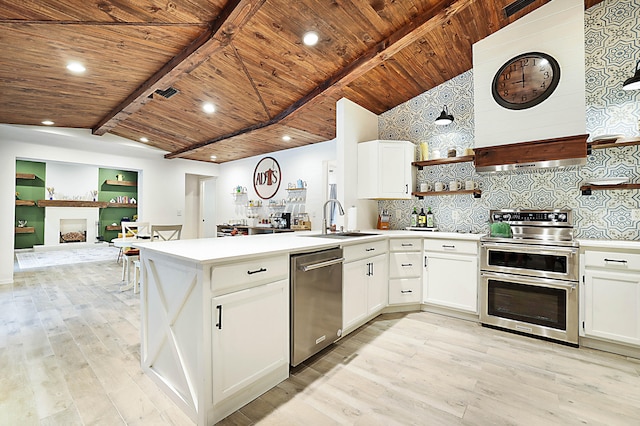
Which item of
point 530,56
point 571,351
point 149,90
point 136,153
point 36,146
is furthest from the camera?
point 136,153

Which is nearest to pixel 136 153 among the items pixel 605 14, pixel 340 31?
pixel 340 31

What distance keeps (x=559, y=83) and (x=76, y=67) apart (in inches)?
204

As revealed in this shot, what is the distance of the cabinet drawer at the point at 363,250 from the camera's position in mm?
2602

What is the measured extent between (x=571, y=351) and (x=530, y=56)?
284 centimetres

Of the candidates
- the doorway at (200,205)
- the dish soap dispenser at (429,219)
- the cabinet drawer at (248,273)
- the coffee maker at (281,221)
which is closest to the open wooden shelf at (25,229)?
the doorway at (200,205)

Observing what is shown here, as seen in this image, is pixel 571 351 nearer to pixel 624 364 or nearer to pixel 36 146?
pixel 624 364

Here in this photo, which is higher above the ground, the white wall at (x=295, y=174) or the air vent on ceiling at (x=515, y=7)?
the air vent on ceiling at (x=515, y=7)

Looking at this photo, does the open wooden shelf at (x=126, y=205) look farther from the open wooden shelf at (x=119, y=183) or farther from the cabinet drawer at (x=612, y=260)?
the cabinet drawer at (x=612, y=260)

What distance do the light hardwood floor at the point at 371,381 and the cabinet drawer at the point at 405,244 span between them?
817 mm

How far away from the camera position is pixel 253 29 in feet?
8.88

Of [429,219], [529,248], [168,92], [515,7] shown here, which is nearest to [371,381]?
[529,248]

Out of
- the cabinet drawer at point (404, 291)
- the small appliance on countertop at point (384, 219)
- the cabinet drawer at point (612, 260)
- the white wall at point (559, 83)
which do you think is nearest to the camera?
the cabinet drawer at point (612, 260)

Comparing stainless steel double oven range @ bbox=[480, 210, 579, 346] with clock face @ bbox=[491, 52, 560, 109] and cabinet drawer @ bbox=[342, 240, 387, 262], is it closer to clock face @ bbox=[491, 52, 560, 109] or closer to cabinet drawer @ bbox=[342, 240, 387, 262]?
cabinet drawer @ bbox=[342, 240, 387, 262]

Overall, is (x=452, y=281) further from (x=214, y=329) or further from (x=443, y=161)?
(x=214, y=329)
